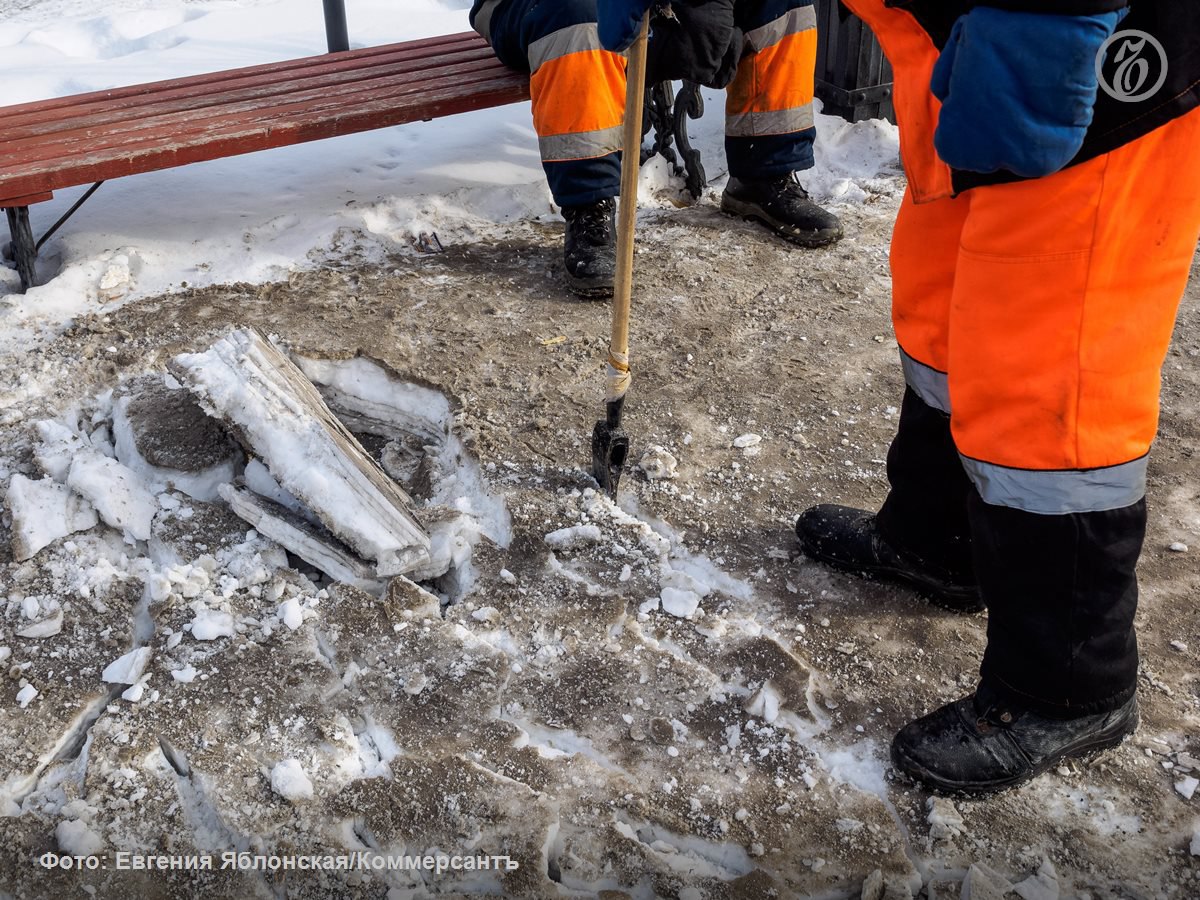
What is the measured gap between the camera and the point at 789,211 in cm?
396

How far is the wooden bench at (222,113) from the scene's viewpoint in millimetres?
3221

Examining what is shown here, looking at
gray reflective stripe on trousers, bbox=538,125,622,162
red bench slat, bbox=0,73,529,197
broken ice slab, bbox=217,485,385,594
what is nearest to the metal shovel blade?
broken ice slab, bbox=217,485,385,594

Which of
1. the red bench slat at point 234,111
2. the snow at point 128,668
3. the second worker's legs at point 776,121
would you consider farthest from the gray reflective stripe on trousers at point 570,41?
the snow at point 128,668

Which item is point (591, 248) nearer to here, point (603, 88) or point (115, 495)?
point (603, 88)

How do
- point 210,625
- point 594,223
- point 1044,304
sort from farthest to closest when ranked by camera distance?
point 594,223
point 210,625
point 1044,304

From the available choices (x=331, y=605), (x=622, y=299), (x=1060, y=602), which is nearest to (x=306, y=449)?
(x=331, y=605)

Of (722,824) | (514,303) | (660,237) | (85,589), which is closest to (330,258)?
(514,303)

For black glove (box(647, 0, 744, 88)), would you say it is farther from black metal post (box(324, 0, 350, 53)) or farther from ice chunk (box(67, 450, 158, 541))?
ice chunk (box(67, 450, 158, 541))

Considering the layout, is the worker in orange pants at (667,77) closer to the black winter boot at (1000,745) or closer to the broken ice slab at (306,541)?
the broken ice slab at (306,541)

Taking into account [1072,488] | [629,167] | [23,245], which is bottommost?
[23,245]

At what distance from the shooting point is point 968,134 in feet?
4.94

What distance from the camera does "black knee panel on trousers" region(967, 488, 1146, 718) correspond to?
1.68 m

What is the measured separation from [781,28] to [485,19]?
3.74ft

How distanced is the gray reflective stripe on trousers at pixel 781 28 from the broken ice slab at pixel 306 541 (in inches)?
99.8
